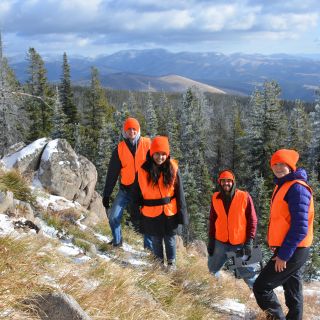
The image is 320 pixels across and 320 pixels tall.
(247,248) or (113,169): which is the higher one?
(113,169)

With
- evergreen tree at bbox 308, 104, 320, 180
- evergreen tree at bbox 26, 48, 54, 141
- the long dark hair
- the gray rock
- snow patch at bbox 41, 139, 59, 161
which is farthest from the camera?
evergreen tree at bbox 308, 104, 320, 180

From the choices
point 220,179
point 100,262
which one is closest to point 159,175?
point 220,179

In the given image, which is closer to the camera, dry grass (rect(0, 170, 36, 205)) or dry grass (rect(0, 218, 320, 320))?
dry grass (rect(0, 218, 320, 320))

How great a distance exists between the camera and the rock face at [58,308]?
11.5 feet

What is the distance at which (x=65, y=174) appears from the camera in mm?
13805

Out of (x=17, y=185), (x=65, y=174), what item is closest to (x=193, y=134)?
(x=65, y=174)

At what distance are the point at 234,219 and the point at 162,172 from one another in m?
1.33

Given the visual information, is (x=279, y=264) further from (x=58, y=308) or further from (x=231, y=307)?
(x=58, y=308)

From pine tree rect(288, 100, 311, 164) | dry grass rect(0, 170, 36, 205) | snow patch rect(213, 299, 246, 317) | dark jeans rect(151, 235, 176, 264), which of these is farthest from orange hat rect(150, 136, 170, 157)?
pine tree rect(288, 100, 311, 164)

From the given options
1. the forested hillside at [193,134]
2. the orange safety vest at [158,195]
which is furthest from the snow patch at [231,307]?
the forested hillside at [193,134]

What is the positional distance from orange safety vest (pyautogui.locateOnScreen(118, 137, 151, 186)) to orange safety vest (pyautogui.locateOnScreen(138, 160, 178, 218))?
0.79 metres

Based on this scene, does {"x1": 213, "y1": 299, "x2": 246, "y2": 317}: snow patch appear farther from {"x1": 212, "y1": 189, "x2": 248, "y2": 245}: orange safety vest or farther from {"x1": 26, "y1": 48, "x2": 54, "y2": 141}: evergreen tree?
{"x1": 26, "y1": 48, "x2": 54, "y2": 141}: evergreen tree

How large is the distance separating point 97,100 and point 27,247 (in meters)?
43.2

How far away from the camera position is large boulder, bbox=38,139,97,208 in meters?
13.4
